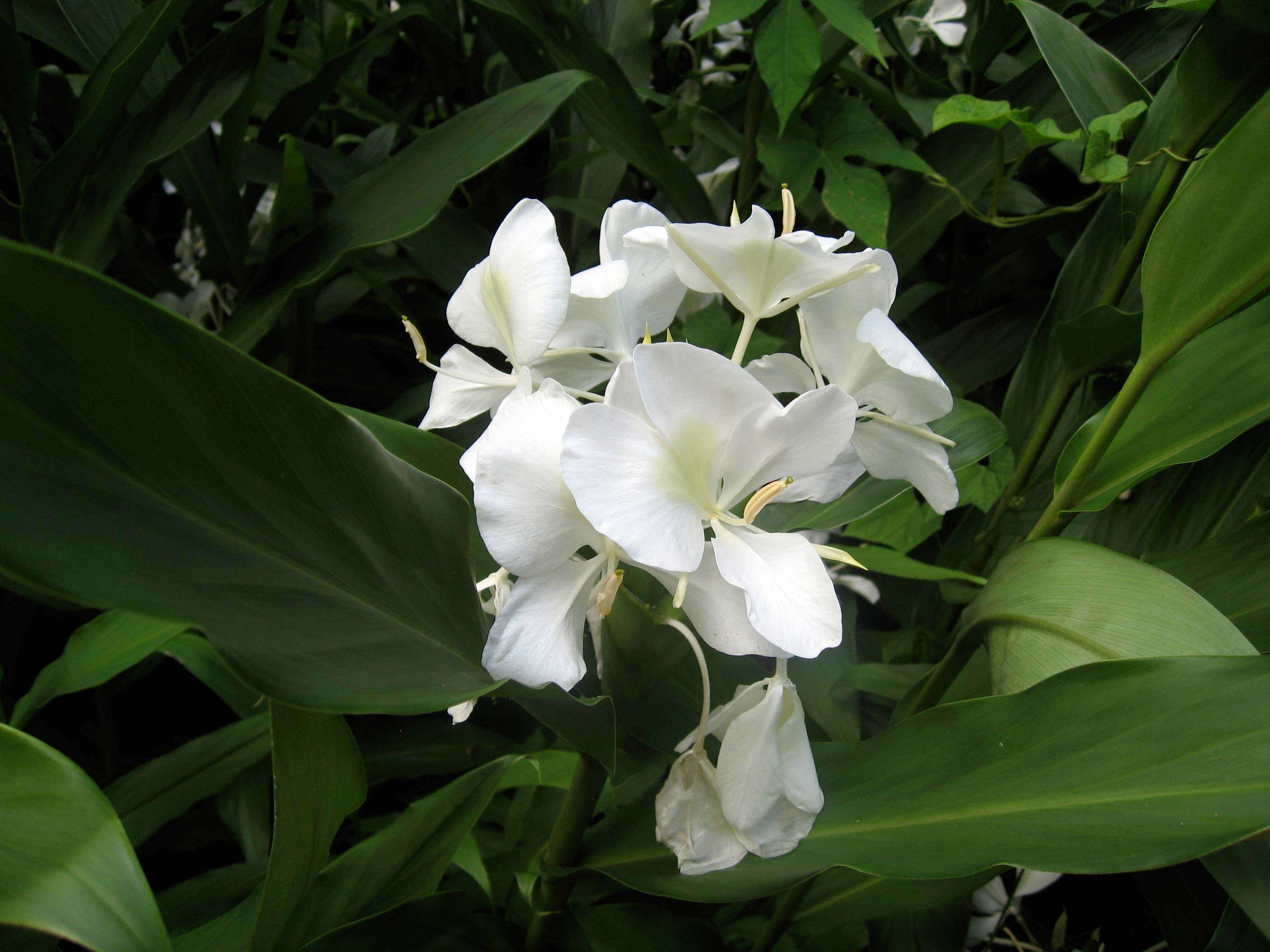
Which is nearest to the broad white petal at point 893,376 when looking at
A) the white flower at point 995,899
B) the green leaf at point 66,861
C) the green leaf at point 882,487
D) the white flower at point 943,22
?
the green leaf at point 882,487

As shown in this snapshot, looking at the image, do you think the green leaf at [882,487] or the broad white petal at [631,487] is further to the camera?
the green leaf at [882,487]

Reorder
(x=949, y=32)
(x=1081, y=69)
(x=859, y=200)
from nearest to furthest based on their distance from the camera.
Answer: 1. (x=1081, y=69)
2. (x=859, y=200)
3. (x=949, y=32)

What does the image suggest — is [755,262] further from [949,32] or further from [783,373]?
[949,32]

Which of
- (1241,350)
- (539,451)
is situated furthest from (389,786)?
(1241,350)

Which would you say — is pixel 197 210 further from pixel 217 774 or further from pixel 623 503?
pixel 623 503

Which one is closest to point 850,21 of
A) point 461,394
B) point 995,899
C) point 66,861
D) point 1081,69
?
point 1081,69

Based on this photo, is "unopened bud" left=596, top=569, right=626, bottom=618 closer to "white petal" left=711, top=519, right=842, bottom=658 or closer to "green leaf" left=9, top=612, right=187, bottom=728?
"white petal" left=711, top=519, right=842, bottom=658

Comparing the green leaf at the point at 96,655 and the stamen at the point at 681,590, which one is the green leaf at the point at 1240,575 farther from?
the green leaf at the point at 96,655

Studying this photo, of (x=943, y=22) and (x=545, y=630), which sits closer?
(x=545, y=630)
